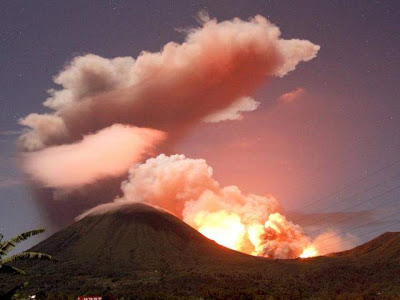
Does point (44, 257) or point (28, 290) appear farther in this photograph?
point (28, 290)

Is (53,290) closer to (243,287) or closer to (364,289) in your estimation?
(243,287)

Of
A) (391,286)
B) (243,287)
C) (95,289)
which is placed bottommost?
(391,286)

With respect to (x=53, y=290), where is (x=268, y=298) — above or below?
below

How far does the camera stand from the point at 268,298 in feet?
432

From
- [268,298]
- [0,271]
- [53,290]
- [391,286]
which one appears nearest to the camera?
[0,271]

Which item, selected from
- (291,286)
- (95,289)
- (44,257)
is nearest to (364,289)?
(291,286)

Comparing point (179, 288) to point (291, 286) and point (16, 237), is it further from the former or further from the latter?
point (16, 237)

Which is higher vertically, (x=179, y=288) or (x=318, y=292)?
(x=179, y=288)

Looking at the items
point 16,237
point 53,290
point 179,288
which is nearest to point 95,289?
point 53,290

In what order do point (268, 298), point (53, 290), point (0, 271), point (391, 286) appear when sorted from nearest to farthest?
point (0, 271)
point (268, 298)
point (391, 286)
point (53, 290)

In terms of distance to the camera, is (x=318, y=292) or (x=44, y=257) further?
(x=318, y=292)

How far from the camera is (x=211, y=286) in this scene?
19312cm

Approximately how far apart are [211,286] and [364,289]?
6457cm

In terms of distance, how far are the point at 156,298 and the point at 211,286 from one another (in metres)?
63.2
